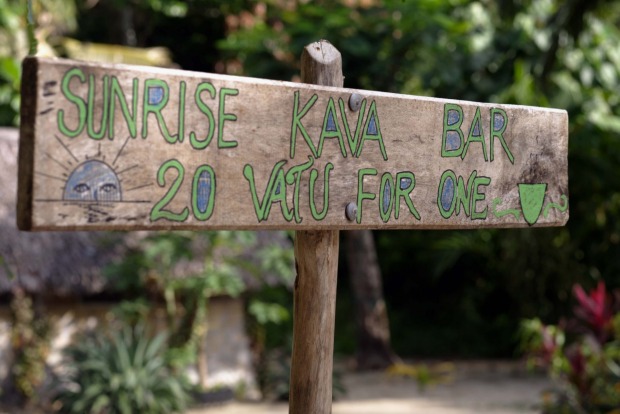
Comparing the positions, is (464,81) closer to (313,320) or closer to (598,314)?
(598,314)

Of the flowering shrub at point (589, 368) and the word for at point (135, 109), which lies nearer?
the word for at point (135, 109)

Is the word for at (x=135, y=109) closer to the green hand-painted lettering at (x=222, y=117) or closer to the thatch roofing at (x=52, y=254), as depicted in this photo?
the green hand-painted lettering at (x=222, y=117)

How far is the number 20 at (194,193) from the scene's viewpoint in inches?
87.2

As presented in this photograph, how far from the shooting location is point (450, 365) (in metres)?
13.8

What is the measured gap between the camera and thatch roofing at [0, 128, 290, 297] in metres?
10.4

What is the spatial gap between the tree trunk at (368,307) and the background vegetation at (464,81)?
36.6 inches

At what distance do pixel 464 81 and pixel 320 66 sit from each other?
9.65m

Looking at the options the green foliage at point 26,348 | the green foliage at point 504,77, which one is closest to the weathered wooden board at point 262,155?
the green foliage at point 504,77

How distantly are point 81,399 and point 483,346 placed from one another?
305 inches

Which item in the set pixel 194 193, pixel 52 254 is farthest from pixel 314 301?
pixel 52 254

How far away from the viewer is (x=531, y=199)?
2984 millimetres

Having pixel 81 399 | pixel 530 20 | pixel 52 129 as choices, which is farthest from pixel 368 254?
pixel 52 129

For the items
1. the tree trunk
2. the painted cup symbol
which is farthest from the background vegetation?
the painted cup symbol

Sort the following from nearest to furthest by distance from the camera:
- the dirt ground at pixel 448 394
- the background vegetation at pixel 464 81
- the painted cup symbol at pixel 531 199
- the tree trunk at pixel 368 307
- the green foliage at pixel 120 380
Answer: the painted cup symbol at pixel 531 199
the green foliage at pixel 120 380
the dirt ground at pixel 448 394
the background vegetation at pixel 464 81
the tree trunk at pixel 368 307
